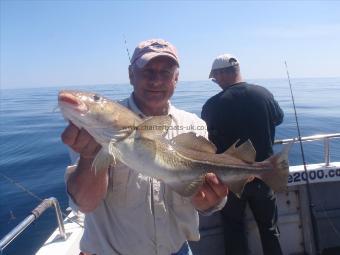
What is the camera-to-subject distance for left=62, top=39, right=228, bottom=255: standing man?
2699 millimetres

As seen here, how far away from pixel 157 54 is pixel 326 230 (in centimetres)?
501

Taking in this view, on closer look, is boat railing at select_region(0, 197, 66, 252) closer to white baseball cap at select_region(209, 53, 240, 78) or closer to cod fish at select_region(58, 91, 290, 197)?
cod fish at select_region(58, 91, 290, 197)

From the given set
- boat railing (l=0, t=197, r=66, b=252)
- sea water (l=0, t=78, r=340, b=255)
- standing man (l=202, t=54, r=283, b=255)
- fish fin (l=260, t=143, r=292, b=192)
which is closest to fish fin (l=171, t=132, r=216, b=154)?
fish fin (l=260, t=143, r=292, b=192)

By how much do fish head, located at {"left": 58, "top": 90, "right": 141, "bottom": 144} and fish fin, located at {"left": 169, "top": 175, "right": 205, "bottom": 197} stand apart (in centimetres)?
59

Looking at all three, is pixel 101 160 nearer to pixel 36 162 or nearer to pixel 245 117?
pixel 245 117

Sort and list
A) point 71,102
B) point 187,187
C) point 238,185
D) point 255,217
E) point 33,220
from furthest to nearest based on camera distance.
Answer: point 255,217 → point 33,220 → point 238,185 → point 187,187 → point 71,102

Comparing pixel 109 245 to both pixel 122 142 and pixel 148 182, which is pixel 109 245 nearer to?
pixel 148 182

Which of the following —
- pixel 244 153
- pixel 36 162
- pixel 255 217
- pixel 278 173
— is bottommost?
pixel 36 162

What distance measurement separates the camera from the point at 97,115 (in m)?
2.46

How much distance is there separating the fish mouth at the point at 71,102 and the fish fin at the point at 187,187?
2.99 feet

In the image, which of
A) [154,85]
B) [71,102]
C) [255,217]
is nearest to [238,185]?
[154,85]

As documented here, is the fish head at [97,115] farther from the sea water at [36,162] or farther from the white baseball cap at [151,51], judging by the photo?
the white baseball cap at [151,51]

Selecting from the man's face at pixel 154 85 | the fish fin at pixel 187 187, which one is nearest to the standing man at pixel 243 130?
the man's face at pixel 154 85

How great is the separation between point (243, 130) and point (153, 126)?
289 centimetres
